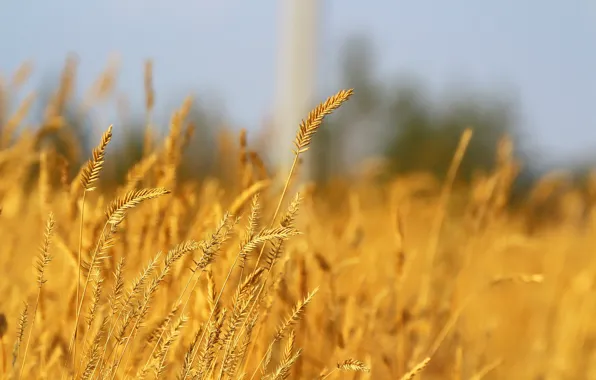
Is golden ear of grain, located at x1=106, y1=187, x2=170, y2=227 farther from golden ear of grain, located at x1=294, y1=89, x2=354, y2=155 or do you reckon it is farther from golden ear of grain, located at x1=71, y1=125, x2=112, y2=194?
golden ear of grain, located at x1=294, y1=89, x2=354, y2=155

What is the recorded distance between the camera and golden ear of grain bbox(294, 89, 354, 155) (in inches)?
30.8

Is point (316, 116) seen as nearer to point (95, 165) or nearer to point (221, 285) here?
point (95, 165)

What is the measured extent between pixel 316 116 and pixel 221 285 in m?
0.46

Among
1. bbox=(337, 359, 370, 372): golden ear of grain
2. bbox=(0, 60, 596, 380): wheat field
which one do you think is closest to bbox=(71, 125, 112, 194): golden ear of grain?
bbox=(0, 60, 596, 380): wheat field

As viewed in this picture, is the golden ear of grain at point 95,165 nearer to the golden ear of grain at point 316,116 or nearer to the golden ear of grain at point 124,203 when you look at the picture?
the golden ear of grain at point 124,203

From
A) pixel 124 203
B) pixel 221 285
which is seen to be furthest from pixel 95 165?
pixel 221 285

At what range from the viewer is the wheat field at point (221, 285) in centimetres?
82

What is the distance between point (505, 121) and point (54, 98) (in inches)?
581

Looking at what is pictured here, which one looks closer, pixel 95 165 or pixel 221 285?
pixel 95 165

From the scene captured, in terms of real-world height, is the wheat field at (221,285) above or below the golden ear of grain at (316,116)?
below

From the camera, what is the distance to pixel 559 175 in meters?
2.04

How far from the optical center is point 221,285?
117cm

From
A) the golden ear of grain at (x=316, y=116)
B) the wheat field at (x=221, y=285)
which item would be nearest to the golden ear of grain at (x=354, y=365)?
the wheat field at (x=221, y=285)

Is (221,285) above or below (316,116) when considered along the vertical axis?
below
